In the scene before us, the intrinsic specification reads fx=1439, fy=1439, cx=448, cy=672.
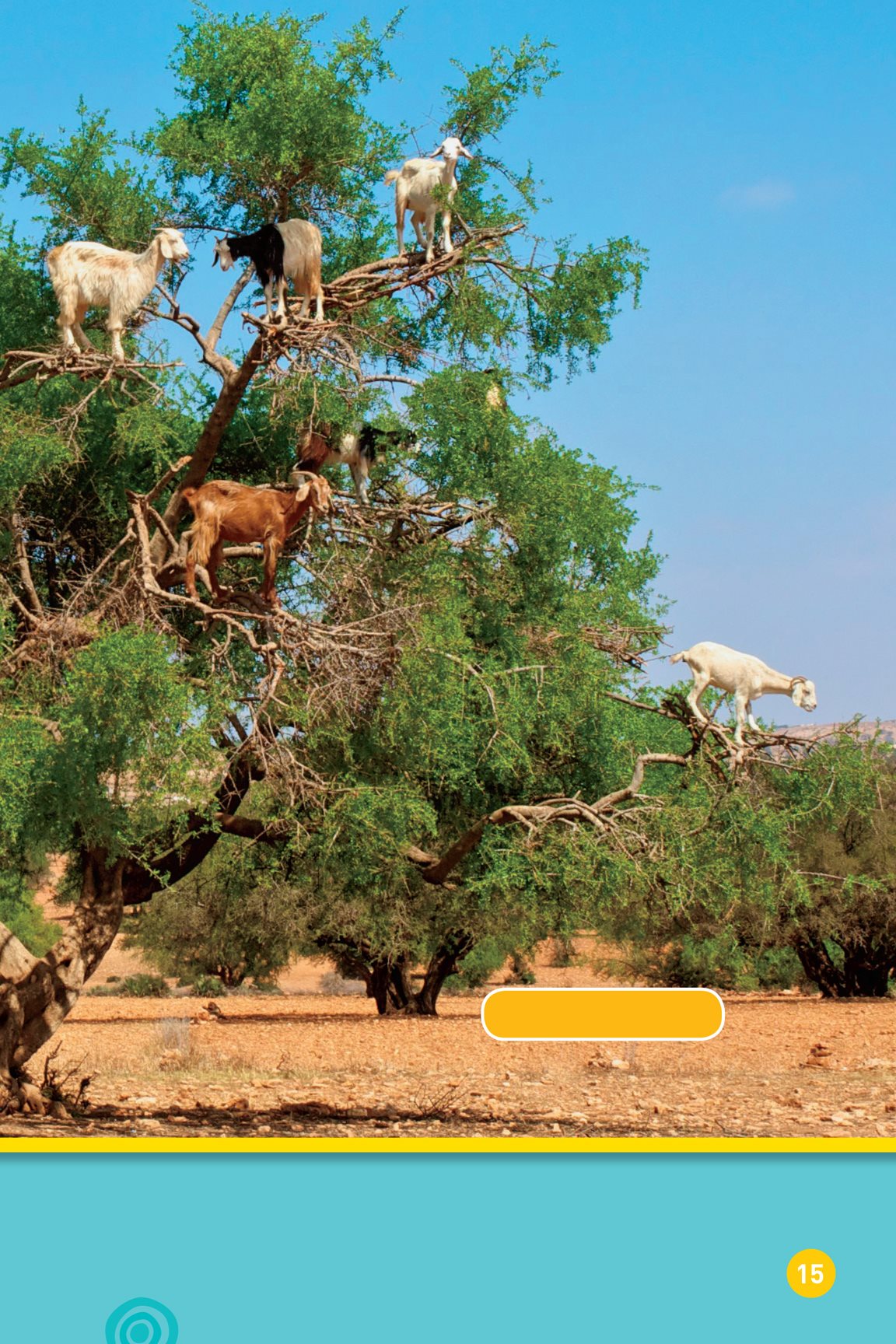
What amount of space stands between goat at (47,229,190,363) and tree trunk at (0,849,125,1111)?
3.18 metres

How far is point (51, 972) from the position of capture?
898 cm

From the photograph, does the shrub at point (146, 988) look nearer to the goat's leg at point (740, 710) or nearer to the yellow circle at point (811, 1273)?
the goat's leg at point (740, 710)

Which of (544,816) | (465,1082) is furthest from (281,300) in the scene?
(465,1082)

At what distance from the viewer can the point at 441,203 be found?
→ 303 inches

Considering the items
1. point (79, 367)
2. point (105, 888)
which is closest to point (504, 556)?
point (79, 367)

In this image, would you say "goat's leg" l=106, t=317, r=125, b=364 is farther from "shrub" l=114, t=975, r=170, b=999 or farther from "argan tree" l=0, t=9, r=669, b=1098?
"shrub" l=114, t=975, r=170, b=999

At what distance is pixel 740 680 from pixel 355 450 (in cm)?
256

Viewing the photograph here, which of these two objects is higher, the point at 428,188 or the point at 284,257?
the point at 428,188

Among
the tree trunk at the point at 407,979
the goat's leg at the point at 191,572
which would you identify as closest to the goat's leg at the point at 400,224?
the goat's leg at the point at 191,572

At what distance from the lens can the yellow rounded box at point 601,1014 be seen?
4.09m

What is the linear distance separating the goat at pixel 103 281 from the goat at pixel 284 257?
12.1 inches

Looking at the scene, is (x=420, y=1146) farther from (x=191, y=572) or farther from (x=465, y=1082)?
(x=465, y=1082)

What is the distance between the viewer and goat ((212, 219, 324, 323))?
7609 mm

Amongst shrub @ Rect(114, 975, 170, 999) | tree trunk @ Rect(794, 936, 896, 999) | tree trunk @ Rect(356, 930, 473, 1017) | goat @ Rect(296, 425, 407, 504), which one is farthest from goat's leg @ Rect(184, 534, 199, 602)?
shrub @ Rect(114, 975, 170, 999)
